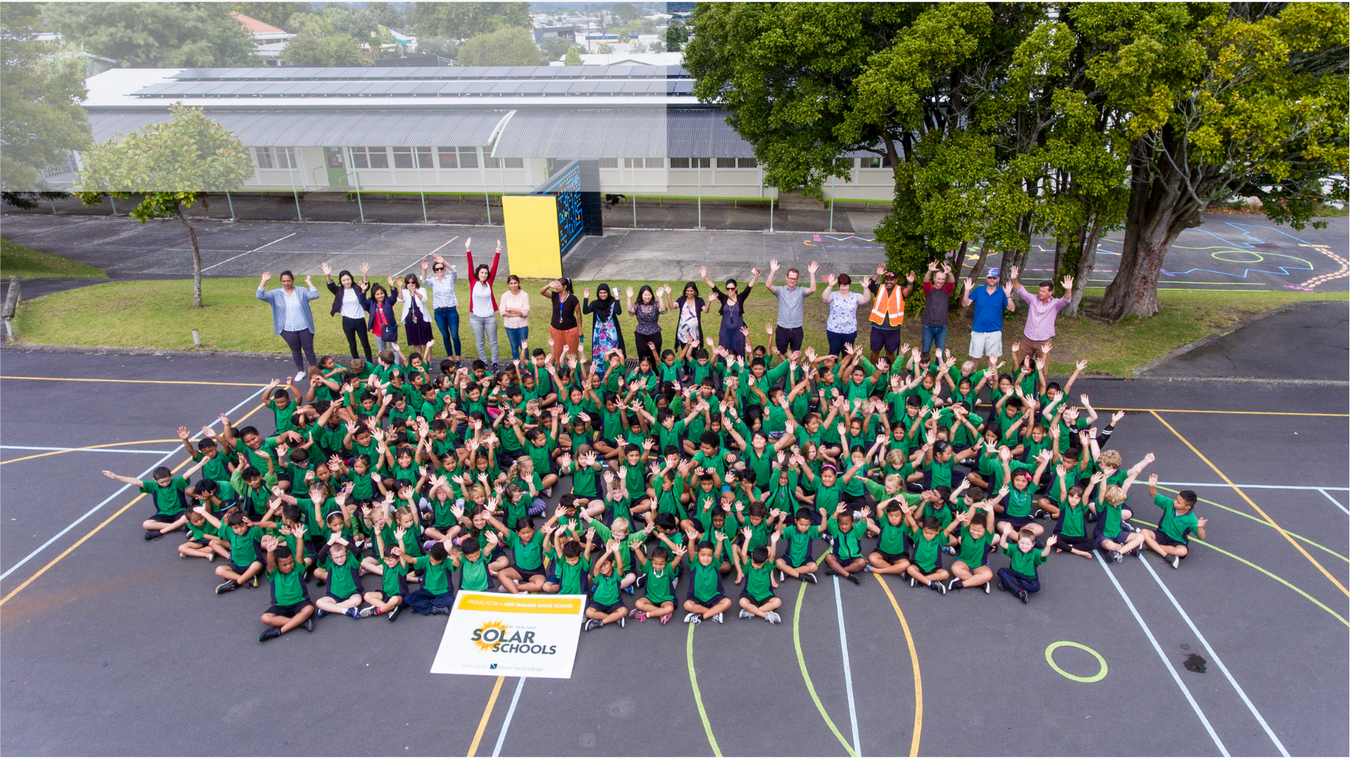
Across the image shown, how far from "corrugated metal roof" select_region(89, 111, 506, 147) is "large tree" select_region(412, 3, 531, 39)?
12.1 metres

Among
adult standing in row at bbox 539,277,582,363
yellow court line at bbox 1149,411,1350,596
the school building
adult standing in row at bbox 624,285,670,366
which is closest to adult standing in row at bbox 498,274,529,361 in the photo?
adult standing in row at bbox 539,277,582,363

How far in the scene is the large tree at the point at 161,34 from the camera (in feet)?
98.0

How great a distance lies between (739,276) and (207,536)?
13.4m

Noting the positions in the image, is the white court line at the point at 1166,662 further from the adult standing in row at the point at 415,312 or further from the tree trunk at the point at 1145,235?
the adult standing in row at the point at 415,312

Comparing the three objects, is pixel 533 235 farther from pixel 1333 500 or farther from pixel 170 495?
pixel 1333 500

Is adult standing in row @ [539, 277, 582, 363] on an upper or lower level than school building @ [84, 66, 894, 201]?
lower

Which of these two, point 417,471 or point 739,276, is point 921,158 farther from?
point 417,471

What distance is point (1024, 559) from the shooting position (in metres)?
7.29

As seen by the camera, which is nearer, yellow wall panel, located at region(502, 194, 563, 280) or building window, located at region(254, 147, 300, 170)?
yellow wall panel, located at region(502, 194, 563, 280)

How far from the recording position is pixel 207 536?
25.9ft

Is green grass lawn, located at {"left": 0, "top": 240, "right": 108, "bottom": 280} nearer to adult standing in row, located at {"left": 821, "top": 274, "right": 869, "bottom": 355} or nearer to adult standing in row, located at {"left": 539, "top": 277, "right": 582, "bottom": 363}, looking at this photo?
adult standing in row, located at {"left": 539, "top": 277, "right": 582, "bottom": 363}

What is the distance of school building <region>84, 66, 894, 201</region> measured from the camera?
2711 centimetres

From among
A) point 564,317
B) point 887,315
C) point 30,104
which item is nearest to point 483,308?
point 564,317

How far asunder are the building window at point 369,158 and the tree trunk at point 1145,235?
999 inches
